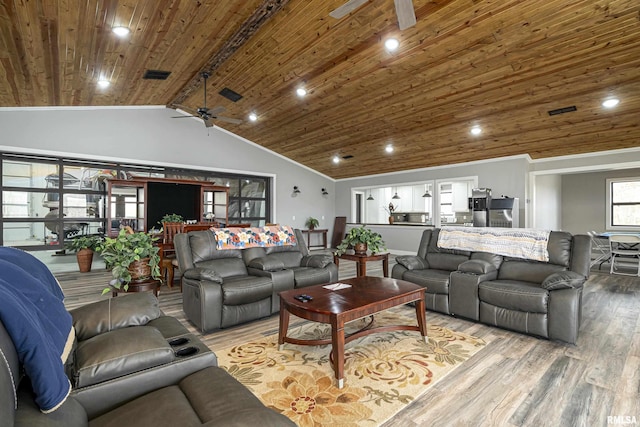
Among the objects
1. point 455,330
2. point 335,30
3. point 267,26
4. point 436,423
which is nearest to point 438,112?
point 335,30

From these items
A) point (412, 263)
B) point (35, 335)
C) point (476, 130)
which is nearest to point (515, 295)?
point (412, 263)

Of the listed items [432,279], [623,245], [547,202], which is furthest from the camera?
[547,202]

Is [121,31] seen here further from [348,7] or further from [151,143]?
[151,143]

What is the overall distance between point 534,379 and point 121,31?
17.2 feet

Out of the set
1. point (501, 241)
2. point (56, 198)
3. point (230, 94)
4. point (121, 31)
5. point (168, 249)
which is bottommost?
point (168, 249)

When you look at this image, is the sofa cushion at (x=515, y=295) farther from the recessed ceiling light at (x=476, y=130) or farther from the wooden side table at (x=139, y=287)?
the recessed ceiling light at (x=476, y=130)

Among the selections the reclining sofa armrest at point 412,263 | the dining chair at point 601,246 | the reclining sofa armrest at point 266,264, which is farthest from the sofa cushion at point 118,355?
the dining chair at point 601,246

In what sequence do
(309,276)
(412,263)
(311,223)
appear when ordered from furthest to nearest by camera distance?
1. (311,223)
2. (412,263)
3. (309,276)

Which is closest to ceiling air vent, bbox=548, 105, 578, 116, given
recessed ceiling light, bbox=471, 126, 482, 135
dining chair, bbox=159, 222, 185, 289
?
recessed ceiling light, bbox=471, 126, 482, 135

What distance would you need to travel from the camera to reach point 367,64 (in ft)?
14.7

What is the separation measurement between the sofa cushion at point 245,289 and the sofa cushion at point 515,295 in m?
2.32

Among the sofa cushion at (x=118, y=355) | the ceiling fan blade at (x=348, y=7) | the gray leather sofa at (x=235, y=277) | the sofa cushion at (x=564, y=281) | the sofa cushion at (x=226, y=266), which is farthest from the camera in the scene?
the sofa cushion at (x=226, y=266)

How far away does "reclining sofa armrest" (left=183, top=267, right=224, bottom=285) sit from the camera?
10.6ft

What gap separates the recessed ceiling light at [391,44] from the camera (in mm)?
3820
